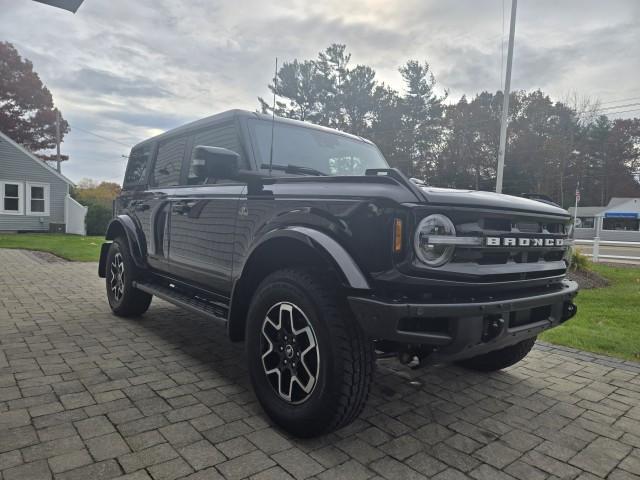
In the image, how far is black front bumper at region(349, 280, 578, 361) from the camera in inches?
78.8

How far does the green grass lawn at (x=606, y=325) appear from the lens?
4.56 metres

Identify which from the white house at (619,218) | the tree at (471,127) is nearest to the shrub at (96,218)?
the tree at (471,127)

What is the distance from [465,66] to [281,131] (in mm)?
10061

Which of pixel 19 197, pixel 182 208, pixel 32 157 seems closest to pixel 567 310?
pixel 182 208

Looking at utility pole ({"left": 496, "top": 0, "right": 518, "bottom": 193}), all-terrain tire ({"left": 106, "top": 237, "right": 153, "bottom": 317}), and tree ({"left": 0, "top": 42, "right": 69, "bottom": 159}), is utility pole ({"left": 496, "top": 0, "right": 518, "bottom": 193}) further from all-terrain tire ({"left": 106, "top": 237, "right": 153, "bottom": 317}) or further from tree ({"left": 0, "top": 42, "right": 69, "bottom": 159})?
tree ({"left": 0, "top": 42, "right": 69, "bottom": 159})

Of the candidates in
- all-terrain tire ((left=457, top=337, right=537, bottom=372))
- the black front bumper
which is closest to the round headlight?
the black front bumper

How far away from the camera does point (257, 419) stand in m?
2.71

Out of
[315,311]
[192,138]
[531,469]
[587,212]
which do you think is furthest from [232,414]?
[587,212]

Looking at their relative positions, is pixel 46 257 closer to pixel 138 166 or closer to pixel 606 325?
pixel 138 166

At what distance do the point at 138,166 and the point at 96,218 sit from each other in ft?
57.8

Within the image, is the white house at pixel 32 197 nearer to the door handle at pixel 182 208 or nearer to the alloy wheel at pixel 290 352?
the door handle at pixel 182 208

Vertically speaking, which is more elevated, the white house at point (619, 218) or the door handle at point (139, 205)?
the white house at point (619, 218)

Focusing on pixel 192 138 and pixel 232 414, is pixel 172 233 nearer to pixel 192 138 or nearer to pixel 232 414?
pixel 192 138

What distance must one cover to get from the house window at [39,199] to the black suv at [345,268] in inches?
880
